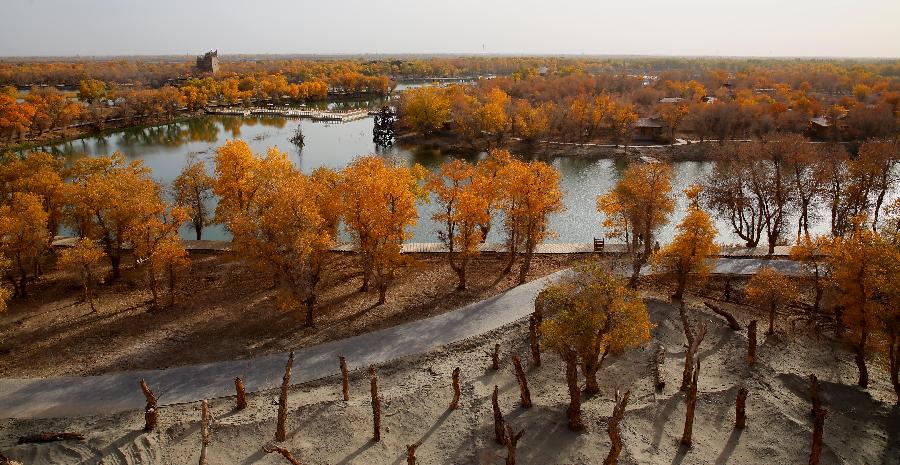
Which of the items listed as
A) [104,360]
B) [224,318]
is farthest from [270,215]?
[104,360]

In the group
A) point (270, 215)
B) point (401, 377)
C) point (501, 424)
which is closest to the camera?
point (501, 424)

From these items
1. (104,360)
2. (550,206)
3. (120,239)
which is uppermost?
(550,206)

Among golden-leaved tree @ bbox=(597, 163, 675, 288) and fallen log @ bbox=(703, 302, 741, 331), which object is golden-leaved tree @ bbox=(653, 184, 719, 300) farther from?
golden-leaved tree @ bbox=(597, 163, 675, 288)

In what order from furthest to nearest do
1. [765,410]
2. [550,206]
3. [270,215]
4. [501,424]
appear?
[550,206] → [270,215] → [765,410] → [501,424]

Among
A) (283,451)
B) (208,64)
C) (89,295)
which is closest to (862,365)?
(283,451)

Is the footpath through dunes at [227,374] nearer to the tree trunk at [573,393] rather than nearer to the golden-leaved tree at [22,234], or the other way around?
the tree trunk at [573,393]

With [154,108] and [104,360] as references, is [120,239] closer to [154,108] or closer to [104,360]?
[104,360]
